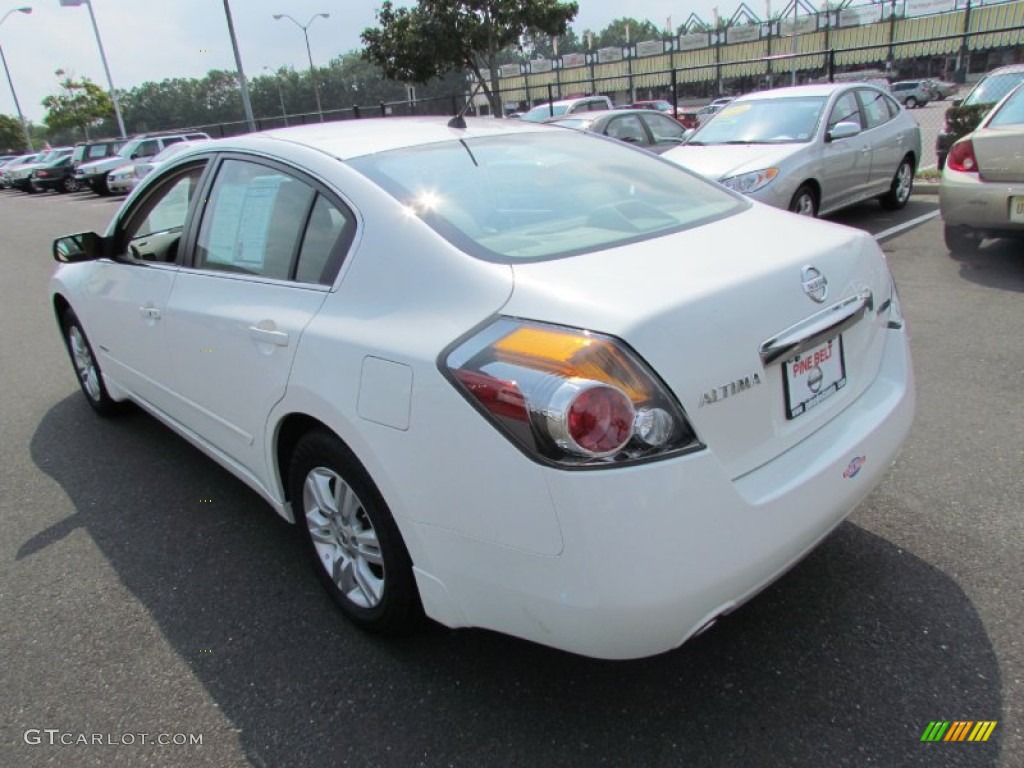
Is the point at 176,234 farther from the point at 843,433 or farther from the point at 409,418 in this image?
the point at 843,433

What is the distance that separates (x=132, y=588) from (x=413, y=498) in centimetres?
161

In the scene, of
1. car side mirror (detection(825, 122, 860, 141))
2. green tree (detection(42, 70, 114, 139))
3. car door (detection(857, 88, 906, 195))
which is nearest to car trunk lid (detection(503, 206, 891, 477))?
car side mirror (detection(825, 122, 860, 141))

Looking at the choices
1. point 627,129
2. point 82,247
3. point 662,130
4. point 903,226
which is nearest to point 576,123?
point 627,129

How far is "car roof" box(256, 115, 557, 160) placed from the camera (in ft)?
8.48

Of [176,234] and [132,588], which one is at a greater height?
[176,234]

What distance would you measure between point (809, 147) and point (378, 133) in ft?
19.9

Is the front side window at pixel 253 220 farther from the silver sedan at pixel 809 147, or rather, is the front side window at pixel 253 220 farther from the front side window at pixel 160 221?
the silver sedan at pixel 809 147

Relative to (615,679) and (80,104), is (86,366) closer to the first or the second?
(615,679)

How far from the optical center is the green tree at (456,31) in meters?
28.4

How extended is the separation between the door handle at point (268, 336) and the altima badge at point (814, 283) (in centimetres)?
156

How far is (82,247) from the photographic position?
3777 millimetres

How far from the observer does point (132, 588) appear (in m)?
2.88

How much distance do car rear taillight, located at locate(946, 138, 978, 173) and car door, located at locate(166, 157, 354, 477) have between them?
590 cm

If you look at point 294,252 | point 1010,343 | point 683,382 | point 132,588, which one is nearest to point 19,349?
point 132,588
